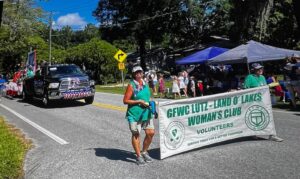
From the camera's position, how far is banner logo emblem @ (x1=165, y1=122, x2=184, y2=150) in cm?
792

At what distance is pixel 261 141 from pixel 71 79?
37.9ft

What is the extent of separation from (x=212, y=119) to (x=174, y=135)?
1098 millimetres

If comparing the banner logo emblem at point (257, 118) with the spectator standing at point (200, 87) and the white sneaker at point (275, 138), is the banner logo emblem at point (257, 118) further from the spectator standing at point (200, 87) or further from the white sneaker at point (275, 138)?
the spectator standing at point (200, 87)

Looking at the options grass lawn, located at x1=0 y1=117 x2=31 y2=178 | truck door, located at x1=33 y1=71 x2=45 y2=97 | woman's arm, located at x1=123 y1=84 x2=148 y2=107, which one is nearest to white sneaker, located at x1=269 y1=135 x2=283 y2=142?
woman's arm, located at x1=123 y1=84 x2=148 y2=107

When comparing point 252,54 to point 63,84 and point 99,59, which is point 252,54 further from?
point 99,59

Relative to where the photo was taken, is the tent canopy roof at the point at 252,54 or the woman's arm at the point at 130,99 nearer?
the woman's arm at the point at 130,99

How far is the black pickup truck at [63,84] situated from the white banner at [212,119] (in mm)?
11016

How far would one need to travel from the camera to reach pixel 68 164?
7.89 metres

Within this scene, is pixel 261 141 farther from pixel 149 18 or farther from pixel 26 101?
pixel 149 18

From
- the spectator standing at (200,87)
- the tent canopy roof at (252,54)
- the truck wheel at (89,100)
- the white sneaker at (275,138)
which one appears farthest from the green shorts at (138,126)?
the spectator standing at (200,87)

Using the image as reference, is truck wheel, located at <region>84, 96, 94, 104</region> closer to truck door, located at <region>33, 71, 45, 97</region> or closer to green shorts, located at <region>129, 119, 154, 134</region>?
truck door, located at <region>33, 71, 45, 97</region>

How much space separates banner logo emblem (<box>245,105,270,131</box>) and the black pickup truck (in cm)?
1102

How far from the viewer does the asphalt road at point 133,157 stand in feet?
22.7

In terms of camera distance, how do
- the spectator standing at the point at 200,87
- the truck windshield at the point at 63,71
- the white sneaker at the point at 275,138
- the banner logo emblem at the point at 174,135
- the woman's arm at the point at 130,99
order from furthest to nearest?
the spectator standing at the point at 200,87, the truck windshield at the point at 63,71, the white sneaker at the point at 275,138, the banner logo emblem at the point at 174,135, the woman's arm at the point at 130,99
